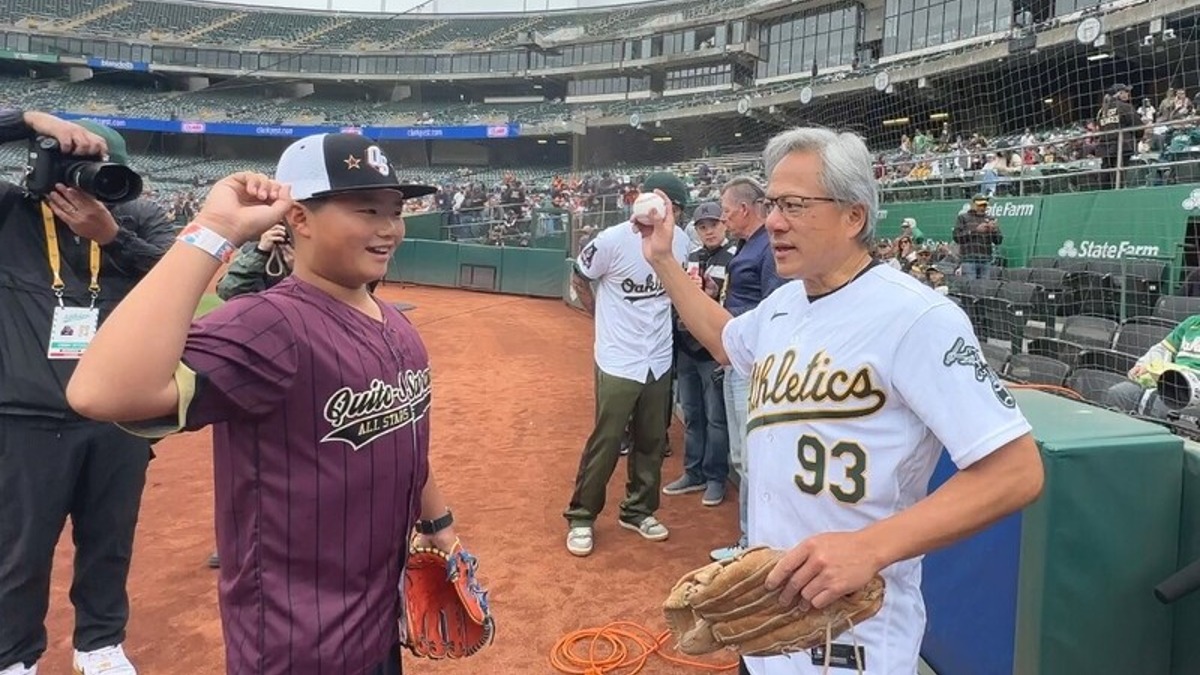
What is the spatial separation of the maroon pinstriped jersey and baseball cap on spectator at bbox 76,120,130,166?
1217mm

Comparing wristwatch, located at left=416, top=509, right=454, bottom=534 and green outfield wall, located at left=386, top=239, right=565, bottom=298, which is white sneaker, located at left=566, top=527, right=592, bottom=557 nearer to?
wristwatch, located at left=416, top=509, right=454, bottom=534

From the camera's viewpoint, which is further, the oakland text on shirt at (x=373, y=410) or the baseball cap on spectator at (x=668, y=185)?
the baseball cap on spectator at (x=668, y=185)

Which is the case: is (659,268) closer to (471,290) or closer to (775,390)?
(775,390)

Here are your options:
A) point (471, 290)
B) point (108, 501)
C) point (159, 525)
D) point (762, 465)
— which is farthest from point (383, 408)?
point (471, 290)

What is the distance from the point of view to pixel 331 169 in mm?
1566

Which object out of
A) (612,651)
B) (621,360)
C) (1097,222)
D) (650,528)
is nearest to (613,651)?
(612,651)

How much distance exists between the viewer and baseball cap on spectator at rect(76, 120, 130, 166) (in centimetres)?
236

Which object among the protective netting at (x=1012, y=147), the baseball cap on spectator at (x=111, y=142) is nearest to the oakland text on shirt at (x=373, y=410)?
the baseball cap on spectator at (x=111, y=142)

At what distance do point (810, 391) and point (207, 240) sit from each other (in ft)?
3.90

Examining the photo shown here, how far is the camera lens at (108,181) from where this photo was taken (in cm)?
217

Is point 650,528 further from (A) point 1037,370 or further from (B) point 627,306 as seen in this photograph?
(A) point 1037,370

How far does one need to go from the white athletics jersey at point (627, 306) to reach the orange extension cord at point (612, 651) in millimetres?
1425

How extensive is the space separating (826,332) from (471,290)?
17500mm

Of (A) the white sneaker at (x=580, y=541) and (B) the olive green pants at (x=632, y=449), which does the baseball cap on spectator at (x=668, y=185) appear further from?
(A) the white sneaker at (x=580, y=541)
